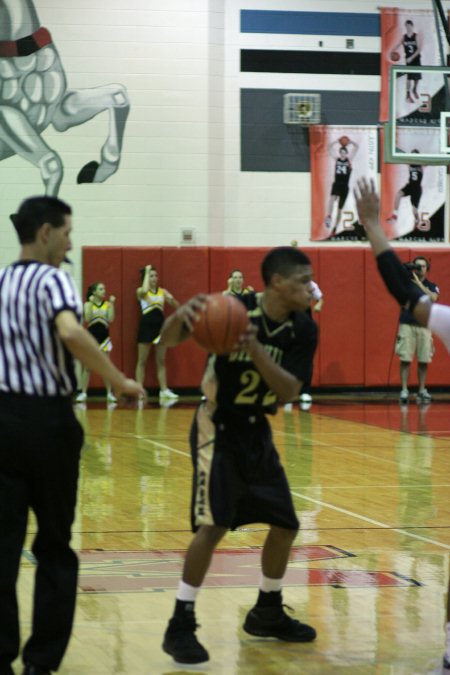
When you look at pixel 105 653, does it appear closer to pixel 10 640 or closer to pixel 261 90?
pixel 10 640

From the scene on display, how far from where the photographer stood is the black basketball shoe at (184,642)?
15.2 feet

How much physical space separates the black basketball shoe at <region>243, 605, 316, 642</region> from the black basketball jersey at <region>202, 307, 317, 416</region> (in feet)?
2.98

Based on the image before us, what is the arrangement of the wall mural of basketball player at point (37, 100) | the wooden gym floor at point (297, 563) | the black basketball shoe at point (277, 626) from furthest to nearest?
1. the wall mural of basketball player at point (37, 100)
2. the black basketball shoe at point (277, 626)
3. the wooden gym floor at point (297, 563)

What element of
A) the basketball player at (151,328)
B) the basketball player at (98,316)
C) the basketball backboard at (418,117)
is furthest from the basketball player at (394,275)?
the basketball player at (151,328)

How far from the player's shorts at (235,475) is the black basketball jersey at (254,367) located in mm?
75

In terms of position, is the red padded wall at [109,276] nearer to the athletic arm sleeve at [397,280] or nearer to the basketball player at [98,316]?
the basketball player at [98,316]

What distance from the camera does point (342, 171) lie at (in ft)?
63.3

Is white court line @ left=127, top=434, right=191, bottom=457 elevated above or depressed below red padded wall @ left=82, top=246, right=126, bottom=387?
below

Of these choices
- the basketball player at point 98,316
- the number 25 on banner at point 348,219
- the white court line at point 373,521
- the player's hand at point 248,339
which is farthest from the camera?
the number 25 on banner at point 348,219

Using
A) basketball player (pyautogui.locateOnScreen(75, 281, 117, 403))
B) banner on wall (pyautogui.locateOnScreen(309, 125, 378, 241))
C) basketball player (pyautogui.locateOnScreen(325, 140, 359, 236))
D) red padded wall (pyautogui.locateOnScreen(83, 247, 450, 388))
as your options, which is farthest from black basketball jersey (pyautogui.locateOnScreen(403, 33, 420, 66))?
basketball player (pyautogui.locateOnScreen(75, 281, 117, 403))

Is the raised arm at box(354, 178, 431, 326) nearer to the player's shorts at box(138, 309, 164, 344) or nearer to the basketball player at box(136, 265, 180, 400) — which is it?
the basketball player at box(136, 265, 180, 400)

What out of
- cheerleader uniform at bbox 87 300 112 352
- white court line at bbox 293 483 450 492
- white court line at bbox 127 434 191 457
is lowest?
white court line at bbox 127 434 191 457

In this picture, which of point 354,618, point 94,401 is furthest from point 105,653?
point 94,401

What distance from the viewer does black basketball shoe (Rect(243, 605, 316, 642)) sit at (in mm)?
5000
